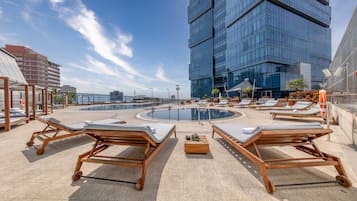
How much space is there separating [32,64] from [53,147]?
70.2 m

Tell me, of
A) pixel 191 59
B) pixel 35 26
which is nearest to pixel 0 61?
pixel 35 26

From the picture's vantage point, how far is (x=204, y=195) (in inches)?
60.2

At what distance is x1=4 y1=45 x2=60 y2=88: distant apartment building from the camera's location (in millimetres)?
46822

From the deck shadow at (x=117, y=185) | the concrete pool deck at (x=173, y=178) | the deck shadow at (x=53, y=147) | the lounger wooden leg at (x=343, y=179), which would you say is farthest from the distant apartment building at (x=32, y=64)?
the lounger wooden leg at (x=343, y=179)

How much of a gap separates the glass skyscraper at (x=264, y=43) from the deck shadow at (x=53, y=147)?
30.2m

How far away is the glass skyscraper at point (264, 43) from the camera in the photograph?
25812 millimetres

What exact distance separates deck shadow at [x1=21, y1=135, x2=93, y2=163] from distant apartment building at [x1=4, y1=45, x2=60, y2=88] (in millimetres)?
65648

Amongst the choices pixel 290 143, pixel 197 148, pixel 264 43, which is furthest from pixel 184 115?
pixel 264 43

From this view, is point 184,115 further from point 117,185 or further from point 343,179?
point 343,179

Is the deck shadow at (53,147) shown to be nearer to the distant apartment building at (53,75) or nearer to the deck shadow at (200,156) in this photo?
the deck shadow at (200,156)

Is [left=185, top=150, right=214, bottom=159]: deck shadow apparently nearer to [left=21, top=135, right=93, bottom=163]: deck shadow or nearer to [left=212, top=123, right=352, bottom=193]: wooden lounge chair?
[left=212, top=123, right=352, bottom=193]: wooden lounge chair

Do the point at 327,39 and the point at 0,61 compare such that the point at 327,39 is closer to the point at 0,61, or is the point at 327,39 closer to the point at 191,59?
the point at 191,59

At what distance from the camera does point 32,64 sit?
160ft

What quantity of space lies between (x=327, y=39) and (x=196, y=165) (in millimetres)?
55925
